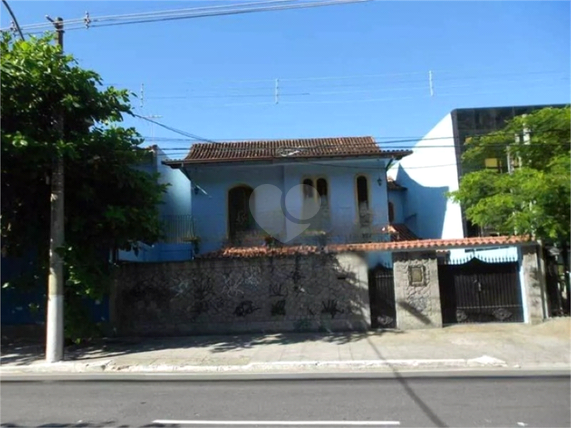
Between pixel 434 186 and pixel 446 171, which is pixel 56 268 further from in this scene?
pixel 434 186

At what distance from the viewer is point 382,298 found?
13.7m

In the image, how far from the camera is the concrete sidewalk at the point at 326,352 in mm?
9328

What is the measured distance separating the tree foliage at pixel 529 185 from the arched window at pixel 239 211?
7.59m

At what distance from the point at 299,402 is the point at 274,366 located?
3.22 meters

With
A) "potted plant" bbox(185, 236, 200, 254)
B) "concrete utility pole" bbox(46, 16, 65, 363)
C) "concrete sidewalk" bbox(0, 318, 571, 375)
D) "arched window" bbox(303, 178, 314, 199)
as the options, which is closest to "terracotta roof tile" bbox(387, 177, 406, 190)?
"arched window" bbox(303, 178, 314, 199)

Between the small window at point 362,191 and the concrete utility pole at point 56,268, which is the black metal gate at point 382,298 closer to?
the small window at point 362,191

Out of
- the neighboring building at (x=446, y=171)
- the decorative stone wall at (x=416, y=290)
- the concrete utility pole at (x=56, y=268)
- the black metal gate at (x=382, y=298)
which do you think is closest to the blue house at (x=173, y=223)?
the concrete utility pole at (x=56, y=268)

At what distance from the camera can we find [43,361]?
414 inches

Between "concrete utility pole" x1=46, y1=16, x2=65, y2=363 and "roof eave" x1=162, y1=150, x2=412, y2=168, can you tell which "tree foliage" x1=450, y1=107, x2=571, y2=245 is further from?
"concrete utility pole" x1=46, y1=16, x2=65, y2=363

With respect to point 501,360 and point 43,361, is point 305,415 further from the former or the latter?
point 43,361

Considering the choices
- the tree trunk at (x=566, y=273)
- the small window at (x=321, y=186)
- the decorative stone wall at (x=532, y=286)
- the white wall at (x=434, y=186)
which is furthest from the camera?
the white wall at (x=434, y=186)

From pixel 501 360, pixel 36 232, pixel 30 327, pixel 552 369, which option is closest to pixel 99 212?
pixel 36 232

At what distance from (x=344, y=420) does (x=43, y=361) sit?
7.74 meters

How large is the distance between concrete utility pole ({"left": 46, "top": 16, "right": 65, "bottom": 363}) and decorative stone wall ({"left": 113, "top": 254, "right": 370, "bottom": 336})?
3.39m
